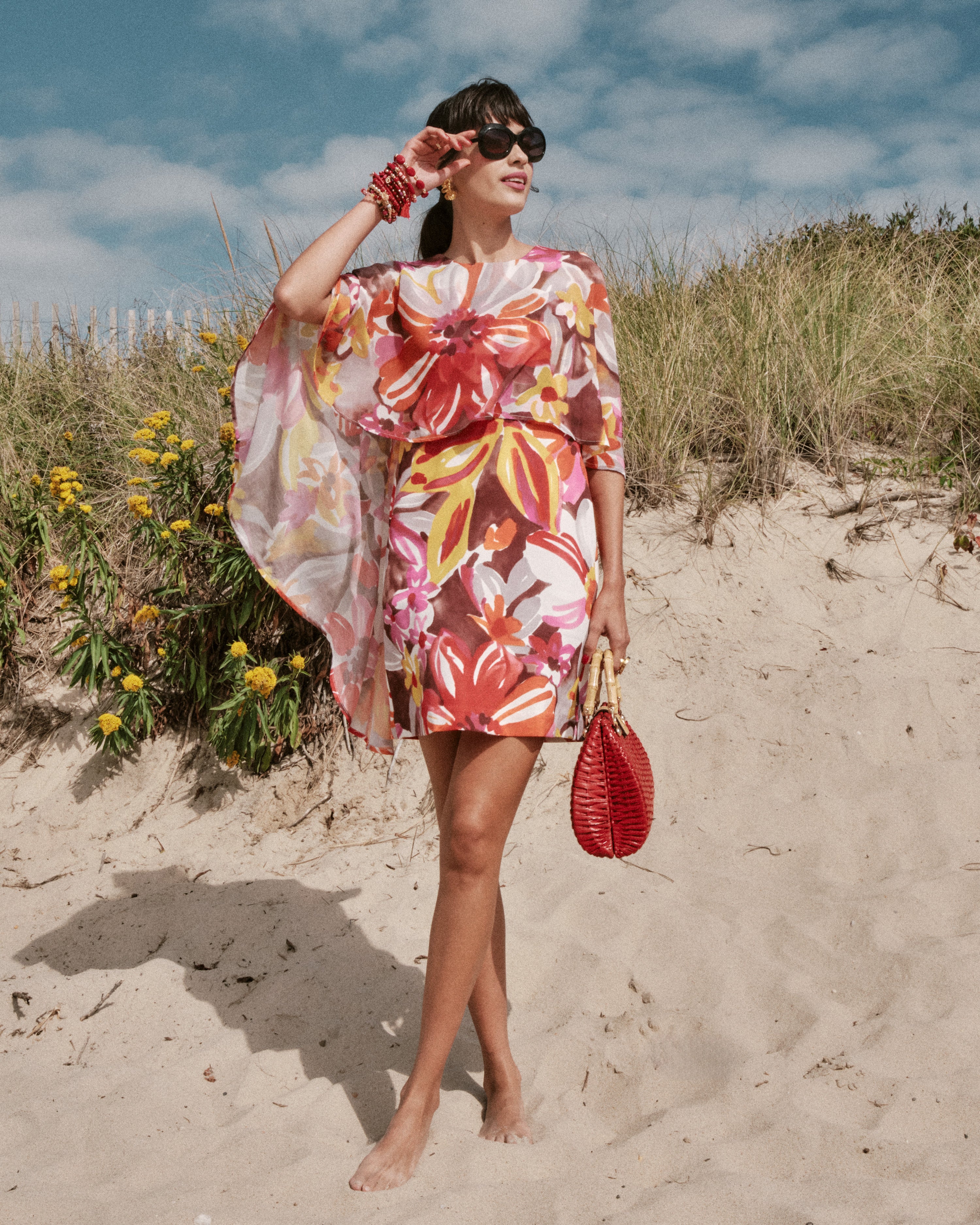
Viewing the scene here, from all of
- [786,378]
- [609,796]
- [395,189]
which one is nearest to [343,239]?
[395,189]

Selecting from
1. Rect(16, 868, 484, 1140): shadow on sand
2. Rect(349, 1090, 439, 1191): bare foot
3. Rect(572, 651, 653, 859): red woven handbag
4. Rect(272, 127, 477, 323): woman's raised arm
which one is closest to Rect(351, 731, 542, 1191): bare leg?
Rect(349, 1090, 439, 1191): bare foot

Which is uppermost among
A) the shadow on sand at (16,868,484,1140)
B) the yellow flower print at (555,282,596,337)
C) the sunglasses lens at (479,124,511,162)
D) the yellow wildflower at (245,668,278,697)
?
the sunglasses lens at (479,124,511,162)

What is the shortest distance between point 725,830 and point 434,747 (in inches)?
70.1

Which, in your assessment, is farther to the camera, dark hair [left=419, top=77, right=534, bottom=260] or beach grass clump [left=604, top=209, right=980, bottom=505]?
beach grass clump [left=604, top=209, right=980, bottom=505]

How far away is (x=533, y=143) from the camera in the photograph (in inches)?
90.2

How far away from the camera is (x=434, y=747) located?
7.38ft

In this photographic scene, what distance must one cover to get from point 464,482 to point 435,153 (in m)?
0.84

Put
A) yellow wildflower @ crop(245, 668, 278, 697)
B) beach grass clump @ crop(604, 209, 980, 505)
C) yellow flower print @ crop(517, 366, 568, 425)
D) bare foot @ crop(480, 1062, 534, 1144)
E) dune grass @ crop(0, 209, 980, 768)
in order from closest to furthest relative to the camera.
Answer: yellow flower print @ crop(517, 366, 568, 425)
bare foot @ crop(480, 1062, 534, 1144)
yellow wildflower @ crop(245, 668, 278, 697)
dune grass @ crop(0, 209, 980, 768)
beach grass clump @ crop(604, 209, 980, 505)

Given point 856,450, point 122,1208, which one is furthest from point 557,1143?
point 856,450

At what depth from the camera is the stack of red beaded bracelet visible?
7.46ft

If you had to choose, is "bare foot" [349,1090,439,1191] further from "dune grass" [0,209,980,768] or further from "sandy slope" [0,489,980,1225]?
"dune grass" [0,209,980,768]

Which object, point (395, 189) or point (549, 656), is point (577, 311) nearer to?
→ point (395, 189)

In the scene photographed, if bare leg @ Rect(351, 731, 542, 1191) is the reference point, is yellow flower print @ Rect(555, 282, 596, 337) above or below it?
above

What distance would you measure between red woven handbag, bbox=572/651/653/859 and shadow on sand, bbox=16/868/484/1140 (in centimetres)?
91
